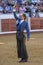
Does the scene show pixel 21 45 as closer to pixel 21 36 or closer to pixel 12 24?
pixel 21 36

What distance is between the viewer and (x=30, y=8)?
655 inches

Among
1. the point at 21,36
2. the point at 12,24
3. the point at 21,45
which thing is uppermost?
the point at 21,36

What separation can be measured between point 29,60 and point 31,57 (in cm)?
45

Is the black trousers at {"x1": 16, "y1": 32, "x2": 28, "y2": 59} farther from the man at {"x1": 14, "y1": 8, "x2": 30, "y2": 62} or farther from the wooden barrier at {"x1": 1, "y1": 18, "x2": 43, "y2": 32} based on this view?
the wooden barrier at {"x1": 1, "y1": 18, "x2": 43, "y2": 32}

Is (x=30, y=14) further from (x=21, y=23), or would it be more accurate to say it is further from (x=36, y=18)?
(x=21, y=23)

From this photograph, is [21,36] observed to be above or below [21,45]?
above

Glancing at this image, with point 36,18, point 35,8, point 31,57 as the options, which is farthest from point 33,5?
point 31,57

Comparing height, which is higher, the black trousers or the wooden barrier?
the black trousers

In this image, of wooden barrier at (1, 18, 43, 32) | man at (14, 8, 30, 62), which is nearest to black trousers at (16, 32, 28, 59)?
man at (14, 8, 30, 62)

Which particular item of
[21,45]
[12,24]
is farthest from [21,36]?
[12,24]

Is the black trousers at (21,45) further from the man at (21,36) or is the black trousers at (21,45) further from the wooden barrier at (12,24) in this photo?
the wooden barrier at (12,24)

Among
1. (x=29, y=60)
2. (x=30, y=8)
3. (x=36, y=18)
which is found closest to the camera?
(x=29, y=60)

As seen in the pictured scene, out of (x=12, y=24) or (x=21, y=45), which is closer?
(x=21, y=45)

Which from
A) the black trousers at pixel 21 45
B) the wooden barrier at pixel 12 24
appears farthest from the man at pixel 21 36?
the wooden barrier at pixel 12 24
